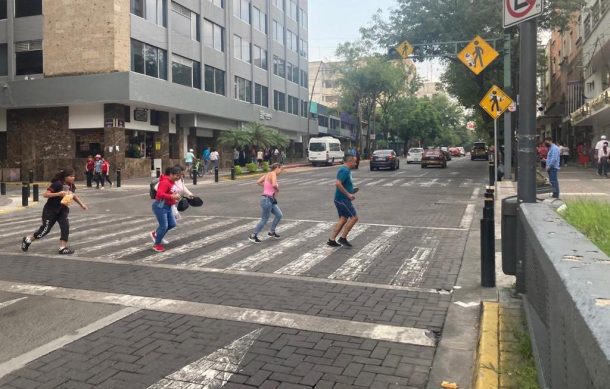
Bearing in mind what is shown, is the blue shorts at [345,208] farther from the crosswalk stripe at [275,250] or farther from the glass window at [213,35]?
the glass window at [213,35]

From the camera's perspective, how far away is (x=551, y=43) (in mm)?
58719

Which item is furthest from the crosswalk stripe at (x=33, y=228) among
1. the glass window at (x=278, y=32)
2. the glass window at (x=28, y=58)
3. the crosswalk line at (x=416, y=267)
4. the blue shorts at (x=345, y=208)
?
the glass window at (x=278, y=32)

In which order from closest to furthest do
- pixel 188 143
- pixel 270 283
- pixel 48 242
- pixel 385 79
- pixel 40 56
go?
1. pixel 270 283
2. pixel 48 242
3. pixel 40 56
4. pixel 188 143
5. pixel 385 79

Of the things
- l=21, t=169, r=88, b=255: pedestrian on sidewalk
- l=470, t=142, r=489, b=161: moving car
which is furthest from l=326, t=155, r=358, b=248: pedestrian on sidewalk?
l=470, t=142, r=489, b=161: moving car

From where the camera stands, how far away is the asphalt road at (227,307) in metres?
4.32

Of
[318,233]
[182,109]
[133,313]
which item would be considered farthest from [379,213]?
[182,109]

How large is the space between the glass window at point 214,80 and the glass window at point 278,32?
44.2 ft

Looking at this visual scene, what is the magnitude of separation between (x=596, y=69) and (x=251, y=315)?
110ft

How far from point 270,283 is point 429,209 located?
894cm

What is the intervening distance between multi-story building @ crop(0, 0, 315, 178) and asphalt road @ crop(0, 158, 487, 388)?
19.0 meters

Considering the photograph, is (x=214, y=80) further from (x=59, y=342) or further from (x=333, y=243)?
(x=59, y=342)

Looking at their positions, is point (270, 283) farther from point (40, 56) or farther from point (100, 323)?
point (40, 56)

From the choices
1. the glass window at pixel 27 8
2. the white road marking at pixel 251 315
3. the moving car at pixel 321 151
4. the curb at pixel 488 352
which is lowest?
the white road marking at pixel 251 315

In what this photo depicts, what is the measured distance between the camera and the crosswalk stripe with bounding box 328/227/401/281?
750 centimetres
